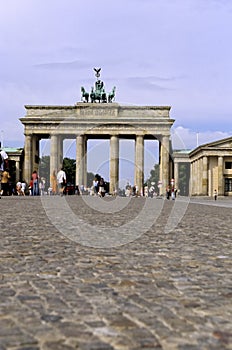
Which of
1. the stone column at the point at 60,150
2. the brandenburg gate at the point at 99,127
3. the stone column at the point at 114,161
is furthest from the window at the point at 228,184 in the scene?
the stone column at the point at 60,150

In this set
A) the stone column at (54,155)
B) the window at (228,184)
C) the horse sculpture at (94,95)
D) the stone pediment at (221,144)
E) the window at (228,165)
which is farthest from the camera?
the window at (228,184)

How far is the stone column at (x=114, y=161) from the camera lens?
308 feet

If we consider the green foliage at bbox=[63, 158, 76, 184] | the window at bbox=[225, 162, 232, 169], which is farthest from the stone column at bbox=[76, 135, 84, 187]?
the green foliage at bbox=[63, 158, 76, 184]

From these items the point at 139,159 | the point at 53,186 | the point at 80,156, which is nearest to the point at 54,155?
the point at 80,156

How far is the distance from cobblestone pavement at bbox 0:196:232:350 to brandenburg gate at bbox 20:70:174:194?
84.7 meters

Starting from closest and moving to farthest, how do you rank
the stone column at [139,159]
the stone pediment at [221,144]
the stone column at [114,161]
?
the stone column at [114,161], the stone column at [139,159], the stone pediment at [221,144]

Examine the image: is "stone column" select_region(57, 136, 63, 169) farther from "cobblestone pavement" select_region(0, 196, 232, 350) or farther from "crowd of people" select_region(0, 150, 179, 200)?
"cobblestone pavement" select_region(0, 196, 232, 350)

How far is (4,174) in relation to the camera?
31422mm

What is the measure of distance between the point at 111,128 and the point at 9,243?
8582 centimetres

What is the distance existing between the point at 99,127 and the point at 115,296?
91.2 meters

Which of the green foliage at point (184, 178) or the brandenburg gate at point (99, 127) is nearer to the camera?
the brandenburg gate at point (99, 127)

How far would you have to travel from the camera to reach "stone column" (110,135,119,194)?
308 feet

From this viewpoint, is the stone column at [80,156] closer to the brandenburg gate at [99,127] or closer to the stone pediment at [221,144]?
the brandenburg gate at [99,127]

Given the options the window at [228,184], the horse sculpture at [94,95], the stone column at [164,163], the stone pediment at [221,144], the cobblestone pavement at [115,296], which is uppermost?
the horse sculpture at [94,95]
